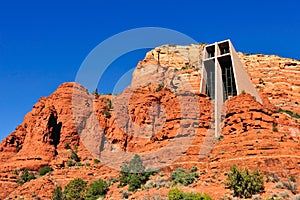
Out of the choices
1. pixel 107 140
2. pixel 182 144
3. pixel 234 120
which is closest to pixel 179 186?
pixel 182 144

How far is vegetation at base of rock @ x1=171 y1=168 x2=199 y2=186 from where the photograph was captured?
3712cm

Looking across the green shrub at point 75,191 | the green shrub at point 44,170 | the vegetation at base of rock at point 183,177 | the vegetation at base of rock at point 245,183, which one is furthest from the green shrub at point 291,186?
the green shrub at point 44,170

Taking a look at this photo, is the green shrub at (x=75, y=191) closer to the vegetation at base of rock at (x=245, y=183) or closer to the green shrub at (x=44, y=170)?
the green shrub at (x=44, y=170)

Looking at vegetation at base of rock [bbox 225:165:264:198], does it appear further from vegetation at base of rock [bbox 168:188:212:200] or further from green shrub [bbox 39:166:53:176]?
green shrub [bbox 39:166:53:176]

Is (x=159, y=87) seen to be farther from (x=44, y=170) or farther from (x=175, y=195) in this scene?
(x=175, y=195)

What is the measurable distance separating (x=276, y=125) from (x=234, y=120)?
13.5ft

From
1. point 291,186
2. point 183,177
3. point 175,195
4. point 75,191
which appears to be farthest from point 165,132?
point 291,186

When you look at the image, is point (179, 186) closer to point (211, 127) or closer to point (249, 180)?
point (249, 180)

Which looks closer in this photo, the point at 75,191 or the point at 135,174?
the point at 135,174

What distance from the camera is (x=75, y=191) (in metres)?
43.4

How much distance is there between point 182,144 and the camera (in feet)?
141

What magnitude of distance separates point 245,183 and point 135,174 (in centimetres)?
1200

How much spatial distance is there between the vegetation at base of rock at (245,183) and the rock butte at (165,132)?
2.38ft

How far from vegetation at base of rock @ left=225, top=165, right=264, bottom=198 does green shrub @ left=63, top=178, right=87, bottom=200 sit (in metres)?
16.4
